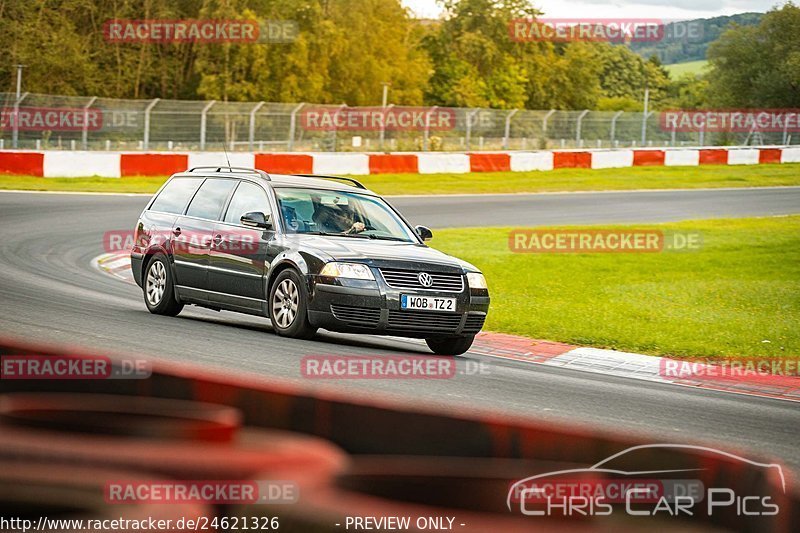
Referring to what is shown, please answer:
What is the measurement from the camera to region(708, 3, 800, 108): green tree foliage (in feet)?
188

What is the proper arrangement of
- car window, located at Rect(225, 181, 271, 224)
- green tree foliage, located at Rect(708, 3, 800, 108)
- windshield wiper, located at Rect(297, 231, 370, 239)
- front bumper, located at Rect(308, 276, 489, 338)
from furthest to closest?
green tree foliage, located at Rect(708, 3, 800, 108) < car window, located at Rect(225, 181, 271, 224) < windshield wiper, located at Rect(297, 231, 370, 239) < front bumper, located at Rect(308, 276, 489, 338)

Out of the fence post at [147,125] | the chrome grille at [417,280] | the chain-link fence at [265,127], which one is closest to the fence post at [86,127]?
the chain-link fence at [265,127]

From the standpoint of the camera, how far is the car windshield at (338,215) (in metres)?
11.1

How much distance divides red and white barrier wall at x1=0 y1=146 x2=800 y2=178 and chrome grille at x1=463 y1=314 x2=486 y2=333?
→ 21075mm

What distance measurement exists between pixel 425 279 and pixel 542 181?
28079 mm

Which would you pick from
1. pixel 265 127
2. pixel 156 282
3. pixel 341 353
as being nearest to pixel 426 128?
pixel 265 127

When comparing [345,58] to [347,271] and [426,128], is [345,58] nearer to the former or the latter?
[426,128]

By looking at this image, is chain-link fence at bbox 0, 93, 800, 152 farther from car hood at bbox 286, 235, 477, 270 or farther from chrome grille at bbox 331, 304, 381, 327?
chrome grille at bbox 331, 304, 381, 327

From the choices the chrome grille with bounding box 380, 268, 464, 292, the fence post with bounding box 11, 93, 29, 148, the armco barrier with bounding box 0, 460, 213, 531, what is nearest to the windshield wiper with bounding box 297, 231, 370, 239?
the chrome grille with bounding box 380, 268, 464, 292

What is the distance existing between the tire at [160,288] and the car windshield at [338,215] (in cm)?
150

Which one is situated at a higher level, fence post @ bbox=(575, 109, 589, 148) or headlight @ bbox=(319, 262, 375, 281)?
fence post @ bbox=(575, 109, 589, 148)

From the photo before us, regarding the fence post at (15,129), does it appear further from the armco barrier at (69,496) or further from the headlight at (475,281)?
the armco barrier at (69,496)

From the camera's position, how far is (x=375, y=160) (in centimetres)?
3556

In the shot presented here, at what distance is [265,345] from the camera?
9.73 m
